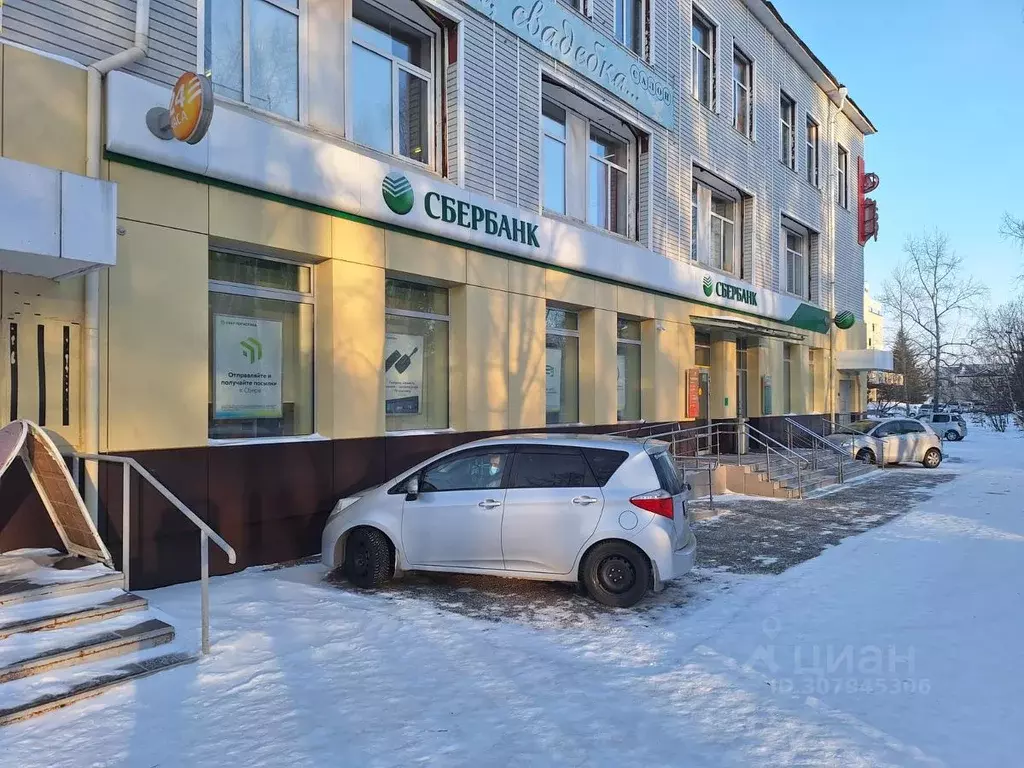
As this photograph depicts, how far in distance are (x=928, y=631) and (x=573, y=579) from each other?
9.86ft

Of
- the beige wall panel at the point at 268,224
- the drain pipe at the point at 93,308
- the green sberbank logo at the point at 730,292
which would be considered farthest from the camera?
the green sberbank logo at the point at 730,292

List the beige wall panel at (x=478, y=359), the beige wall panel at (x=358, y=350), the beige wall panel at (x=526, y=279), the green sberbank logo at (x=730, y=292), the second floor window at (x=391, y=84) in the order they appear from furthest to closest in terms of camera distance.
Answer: the green sberbank logo at (x=730, y=292) → the beige wall panel at (x=526, y=279) → the beige wall panel at (x=478, y=359) → the second floor window at (x=391, y=84) → the beige wall panel at (x=358, y=350)

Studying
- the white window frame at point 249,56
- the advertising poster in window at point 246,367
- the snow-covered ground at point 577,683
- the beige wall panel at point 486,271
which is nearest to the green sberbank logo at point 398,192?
the white window frame at point 249,56

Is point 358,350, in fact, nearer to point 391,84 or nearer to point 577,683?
point 391,84

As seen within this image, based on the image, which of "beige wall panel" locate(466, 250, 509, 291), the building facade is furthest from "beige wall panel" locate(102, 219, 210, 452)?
"beige wall panel" locate(466, 250, 509, 291)

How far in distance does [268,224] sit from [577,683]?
6210 mm

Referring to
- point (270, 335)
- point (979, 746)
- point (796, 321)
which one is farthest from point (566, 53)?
point (796, 321)

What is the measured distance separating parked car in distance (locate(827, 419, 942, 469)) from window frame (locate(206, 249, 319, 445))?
57.7 ft

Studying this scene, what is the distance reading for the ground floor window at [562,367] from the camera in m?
13.8

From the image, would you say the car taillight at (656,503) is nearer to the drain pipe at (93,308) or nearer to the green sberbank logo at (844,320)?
the drain pipe at (93,308)

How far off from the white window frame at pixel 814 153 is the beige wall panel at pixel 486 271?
18.0 metres

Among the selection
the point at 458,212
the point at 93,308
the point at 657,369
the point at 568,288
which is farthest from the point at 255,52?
the point at 657,369

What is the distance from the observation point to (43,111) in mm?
6766

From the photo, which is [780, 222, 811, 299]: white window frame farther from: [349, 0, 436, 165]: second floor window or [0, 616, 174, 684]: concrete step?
[0, 616, 174, 684]: concrete step
